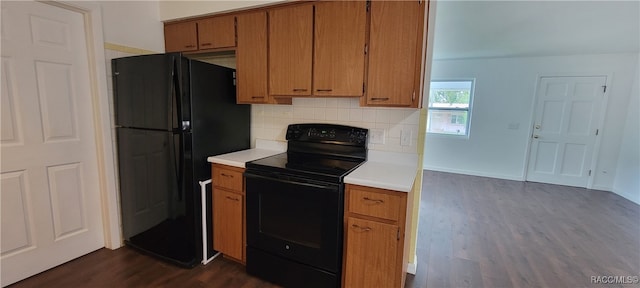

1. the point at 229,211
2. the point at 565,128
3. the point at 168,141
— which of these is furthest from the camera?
the point at 565,128

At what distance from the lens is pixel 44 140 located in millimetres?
1897

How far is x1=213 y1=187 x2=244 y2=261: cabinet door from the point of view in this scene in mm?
2033

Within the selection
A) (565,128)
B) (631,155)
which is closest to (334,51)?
(565,128)

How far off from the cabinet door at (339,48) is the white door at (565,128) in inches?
183

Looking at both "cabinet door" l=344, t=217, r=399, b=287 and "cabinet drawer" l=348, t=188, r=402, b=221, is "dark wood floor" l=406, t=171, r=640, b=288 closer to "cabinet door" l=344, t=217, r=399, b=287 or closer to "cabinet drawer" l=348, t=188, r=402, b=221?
"cabinet door" l=344, t=217, r=399, b=287

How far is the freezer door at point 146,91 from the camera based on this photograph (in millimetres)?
1879

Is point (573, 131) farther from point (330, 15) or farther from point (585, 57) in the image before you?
point (330, 15)

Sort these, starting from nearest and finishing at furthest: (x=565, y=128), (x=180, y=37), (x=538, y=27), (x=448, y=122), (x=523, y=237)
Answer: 1. (x=180, y=37)
2. (x=523, y=237)
3. (x=538, y=27)
4. (x=565, y=128)
5. (x=448, y=122)

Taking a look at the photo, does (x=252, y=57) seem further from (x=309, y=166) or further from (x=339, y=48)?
(x=309, y=166)

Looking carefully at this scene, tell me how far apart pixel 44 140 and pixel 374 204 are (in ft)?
7.60

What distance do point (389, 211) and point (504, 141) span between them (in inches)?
186

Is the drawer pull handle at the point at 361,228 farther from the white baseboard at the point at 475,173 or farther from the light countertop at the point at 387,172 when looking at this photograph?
the white baseboard at the point at 475,173

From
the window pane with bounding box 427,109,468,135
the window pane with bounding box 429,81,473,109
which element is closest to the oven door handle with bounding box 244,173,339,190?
the window pane with bounding box 429,81,473,109

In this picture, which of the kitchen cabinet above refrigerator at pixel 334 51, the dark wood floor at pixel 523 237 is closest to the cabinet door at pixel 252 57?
the kitchen cabinet above refrigerator at pixel 334 51
